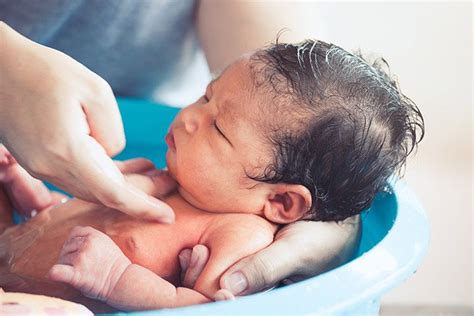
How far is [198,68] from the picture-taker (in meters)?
1.21

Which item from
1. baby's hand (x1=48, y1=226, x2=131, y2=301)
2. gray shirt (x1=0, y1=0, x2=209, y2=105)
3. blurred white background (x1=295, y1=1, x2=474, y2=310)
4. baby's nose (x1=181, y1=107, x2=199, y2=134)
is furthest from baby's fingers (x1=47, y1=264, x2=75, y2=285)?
blurred white background (x1=295, y1=1, x2=474, y2=310)

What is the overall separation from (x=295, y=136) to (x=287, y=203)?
84 mm

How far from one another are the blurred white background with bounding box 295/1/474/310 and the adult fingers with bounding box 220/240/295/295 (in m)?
0.88

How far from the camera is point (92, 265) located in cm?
72

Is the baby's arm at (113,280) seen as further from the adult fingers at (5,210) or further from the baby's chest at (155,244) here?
the adult fingers at (5,210)

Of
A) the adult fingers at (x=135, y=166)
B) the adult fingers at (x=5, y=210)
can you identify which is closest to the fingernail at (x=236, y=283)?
the adult fingers at (x=135, y=166)

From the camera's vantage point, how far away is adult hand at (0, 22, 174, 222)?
2.21ft

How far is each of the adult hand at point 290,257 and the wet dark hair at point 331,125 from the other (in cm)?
→ 3

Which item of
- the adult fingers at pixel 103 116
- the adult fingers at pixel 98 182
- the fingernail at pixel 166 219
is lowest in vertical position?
the fingernail at pixel 166 219

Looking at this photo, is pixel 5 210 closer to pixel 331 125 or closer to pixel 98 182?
pixel 98 182

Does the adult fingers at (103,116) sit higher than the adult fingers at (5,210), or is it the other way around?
the adult fingers at (103,116)

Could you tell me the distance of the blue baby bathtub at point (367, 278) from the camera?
602mm

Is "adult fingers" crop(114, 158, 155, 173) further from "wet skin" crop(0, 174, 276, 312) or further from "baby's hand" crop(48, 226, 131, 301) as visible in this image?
"baby's hand" crop(48, 226, 131, 301)

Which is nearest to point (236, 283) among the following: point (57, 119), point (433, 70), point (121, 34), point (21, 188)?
point (57, 119)
